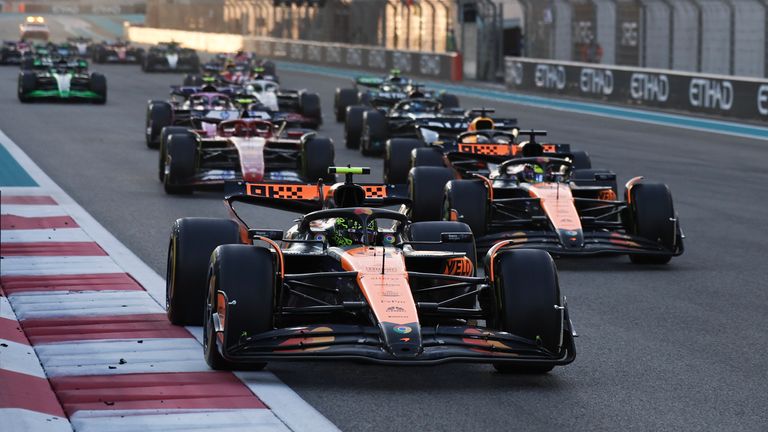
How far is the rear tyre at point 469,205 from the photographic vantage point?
553 inches

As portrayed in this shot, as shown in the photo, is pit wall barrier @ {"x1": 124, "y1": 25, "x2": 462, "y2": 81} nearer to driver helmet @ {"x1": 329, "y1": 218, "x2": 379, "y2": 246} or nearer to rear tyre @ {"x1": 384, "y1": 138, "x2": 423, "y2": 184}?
rear tyre @ {"x1": 384, "y1": 138, "x2": 423, "y2": 184}

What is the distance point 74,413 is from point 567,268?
667cm

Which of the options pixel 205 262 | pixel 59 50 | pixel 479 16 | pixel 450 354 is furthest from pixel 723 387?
pixel 59 50

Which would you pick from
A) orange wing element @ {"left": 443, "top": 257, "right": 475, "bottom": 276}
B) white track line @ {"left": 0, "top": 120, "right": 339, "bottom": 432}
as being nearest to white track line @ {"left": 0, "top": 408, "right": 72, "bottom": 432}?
white track line @ {"left": 0, "top": 120, "right": 339, "bottom": 432}

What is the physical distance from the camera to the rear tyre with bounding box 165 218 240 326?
393 inches

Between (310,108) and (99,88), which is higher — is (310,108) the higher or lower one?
the lower one

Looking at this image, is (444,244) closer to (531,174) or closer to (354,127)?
(531,174)

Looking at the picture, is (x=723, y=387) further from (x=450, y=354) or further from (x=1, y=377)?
(x=1, y=377)

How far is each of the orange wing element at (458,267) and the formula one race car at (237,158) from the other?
29.2ft

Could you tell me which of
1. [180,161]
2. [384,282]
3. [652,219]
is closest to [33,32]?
[180,161]

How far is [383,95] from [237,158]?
12180mm

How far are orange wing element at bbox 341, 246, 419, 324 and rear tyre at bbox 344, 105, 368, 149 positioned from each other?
1734 cm

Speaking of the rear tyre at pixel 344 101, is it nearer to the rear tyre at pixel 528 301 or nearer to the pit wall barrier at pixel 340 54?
the pit wall barrier at pixel 340 54

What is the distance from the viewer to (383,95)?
3142 centimetres
